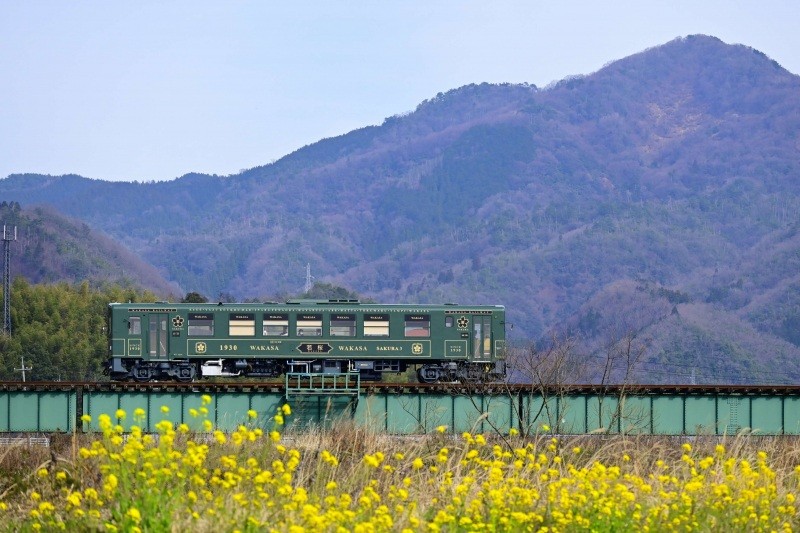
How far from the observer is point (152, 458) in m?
13.9

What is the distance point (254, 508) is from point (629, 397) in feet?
107

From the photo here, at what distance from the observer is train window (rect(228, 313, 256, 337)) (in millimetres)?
49781

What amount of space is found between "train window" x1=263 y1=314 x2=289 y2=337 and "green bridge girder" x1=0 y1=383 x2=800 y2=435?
15.5 feet

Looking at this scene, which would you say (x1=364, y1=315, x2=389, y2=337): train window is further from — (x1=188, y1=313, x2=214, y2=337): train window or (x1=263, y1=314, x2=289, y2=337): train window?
(x1=188, y1=313, x2=214, y2=337): train window

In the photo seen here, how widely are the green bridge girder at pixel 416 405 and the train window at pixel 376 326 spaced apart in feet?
14.8

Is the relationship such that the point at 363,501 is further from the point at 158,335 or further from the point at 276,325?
the point at 158,335

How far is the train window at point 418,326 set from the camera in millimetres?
50188

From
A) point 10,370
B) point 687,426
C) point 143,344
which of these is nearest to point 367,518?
point 687,426

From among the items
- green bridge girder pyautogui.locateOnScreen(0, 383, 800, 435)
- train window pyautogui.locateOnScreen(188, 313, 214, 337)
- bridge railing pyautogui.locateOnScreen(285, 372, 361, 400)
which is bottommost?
green bridge girder pyautogui.locateOnScreen(0, 383, 800, 435)

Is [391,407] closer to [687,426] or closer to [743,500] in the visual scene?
[687,426]

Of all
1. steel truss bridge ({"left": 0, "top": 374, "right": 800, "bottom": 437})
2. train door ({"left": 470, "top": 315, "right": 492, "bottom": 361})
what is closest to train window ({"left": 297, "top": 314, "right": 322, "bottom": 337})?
steel truss bridge ({"left": 0, "top": 374, "right": 800, "bottom": 437})

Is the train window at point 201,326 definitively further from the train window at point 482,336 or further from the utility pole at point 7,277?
the utility pole at point 7,277

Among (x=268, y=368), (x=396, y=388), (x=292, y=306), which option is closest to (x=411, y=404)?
(x=396, y=388)

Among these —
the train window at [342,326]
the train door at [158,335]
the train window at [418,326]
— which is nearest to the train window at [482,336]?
the train window at [418,326]
